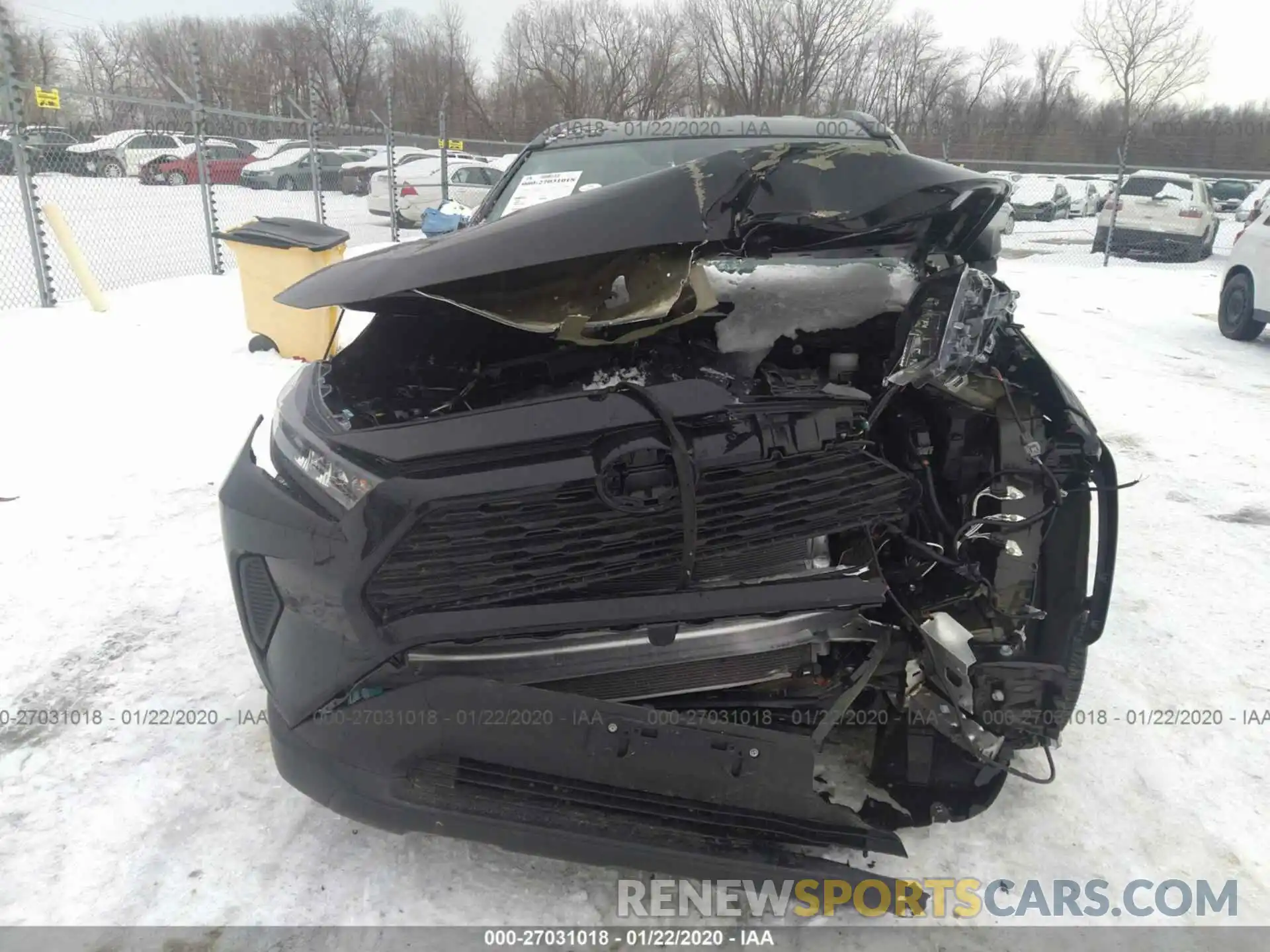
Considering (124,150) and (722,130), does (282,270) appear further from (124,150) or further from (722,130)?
(124,150)

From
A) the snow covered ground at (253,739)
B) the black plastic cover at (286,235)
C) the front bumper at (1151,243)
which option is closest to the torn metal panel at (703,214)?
the snow covered ground at (253,739)

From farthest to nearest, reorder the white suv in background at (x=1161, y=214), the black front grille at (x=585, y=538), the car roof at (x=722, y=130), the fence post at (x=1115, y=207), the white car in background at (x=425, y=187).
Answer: the white car in background at (x=425, y=187) → the white suv in background at (x=1161, y=214) → the fence post at (x=1115, y=207) → the car roof at (x=722, y=130) → the black front grille at (x=585, y=538)

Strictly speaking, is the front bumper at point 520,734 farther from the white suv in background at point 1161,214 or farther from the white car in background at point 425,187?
the white suv in background at point 1161,214

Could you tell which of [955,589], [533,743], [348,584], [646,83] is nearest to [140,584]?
[348,584]

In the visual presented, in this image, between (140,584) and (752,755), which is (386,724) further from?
(140,584)

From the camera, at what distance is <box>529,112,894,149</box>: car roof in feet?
12.9

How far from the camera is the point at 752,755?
1.75 meters

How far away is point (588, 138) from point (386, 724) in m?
3.35

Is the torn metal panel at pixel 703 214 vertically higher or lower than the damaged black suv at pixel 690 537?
higher

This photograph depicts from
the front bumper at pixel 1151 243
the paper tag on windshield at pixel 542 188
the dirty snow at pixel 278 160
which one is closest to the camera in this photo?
the paper tag on windshield at pixel 542 188

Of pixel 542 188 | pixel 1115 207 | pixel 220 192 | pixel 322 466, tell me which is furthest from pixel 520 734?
pixel 220 192

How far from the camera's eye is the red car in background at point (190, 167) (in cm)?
1412

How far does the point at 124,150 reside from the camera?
13.1 meters

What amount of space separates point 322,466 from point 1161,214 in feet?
57.1
